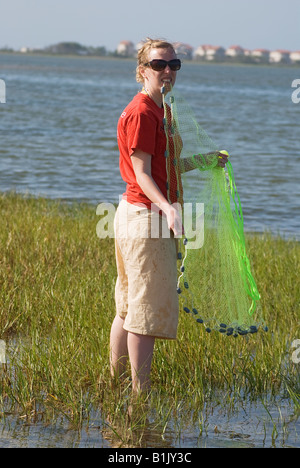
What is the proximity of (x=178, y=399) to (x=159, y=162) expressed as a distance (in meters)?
1.28

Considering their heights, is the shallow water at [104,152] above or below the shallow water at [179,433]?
above

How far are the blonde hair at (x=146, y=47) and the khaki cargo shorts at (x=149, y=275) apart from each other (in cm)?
70

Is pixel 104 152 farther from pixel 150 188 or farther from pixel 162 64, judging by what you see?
pixel 150 188

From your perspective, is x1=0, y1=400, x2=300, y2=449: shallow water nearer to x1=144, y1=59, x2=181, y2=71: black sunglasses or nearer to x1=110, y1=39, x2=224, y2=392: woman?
x1=110, y1=39, x2=224, y2=392: woman

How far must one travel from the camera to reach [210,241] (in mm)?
4391

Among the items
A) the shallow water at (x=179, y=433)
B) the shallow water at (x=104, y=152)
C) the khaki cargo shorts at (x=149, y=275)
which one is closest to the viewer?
the shallow water at (x=179, y=433)

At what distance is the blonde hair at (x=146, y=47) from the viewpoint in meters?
3.94

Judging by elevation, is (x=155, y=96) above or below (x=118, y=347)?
above

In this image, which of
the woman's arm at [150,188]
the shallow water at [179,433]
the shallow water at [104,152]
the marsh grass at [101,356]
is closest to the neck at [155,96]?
the woman's arm at [150,188]

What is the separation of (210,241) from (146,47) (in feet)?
3.62

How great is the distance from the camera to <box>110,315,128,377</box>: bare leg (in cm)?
425

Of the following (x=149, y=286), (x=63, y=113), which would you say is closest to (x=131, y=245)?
(x=149, y=286)

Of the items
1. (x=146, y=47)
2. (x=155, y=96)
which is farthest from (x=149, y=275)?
(x=146, y=47)

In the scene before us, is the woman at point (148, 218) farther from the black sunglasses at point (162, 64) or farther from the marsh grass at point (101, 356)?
the marsh grass at point (101, 356)
